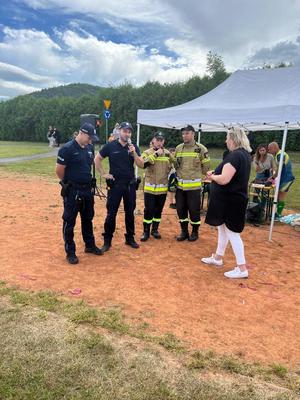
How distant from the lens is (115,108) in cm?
2853

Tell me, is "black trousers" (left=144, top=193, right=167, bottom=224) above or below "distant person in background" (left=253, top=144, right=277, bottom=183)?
below

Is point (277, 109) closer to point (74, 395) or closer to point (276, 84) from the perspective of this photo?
point (276, 84)

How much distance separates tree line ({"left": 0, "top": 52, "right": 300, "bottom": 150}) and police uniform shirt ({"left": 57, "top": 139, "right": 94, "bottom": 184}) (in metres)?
17.7

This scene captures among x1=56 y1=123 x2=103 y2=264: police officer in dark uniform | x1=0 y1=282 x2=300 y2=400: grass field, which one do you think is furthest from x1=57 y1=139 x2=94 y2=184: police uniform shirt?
x1=0 y1=282 x2=300 y2=400: grass field

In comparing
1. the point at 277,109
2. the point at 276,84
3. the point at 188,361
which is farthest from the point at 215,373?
the point at 276,84

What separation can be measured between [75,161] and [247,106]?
3.51 m

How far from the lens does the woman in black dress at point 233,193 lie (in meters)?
4.14

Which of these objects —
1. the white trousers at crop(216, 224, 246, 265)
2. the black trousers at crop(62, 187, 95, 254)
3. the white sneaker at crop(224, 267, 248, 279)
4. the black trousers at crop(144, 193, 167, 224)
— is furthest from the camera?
the black trousers at crop(144, 193, 167, 224)

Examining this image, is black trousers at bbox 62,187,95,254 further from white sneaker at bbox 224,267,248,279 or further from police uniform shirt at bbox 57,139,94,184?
white sneaker at bbox 224,267,248,279

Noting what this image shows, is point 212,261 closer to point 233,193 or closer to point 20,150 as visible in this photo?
point 233,193

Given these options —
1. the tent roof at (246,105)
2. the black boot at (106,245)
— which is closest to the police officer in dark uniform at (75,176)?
the black boot at (106,245)

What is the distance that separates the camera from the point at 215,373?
274 cm

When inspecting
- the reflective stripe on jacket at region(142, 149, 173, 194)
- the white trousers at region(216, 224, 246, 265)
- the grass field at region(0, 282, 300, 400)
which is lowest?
the grass field at region(0, 282, 300, 400)

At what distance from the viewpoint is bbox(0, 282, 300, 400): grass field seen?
2.51 meters
